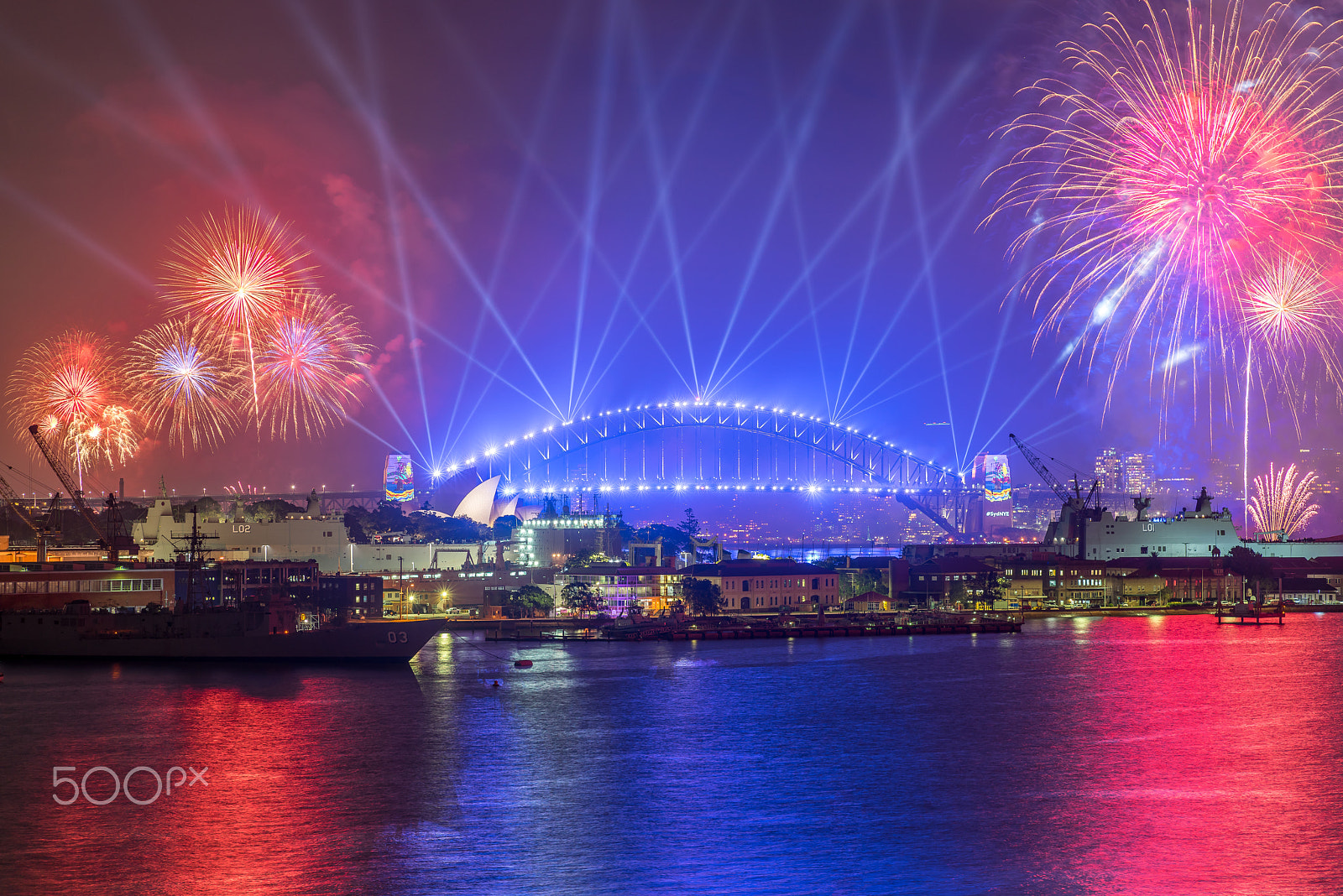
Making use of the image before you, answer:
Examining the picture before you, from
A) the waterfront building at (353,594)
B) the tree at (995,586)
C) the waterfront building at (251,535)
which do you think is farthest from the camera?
the tree at (995,586)

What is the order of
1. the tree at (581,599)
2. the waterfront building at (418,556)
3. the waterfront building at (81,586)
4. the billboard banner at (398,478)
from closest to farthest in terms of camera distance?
the waterfront building at (81,586)
the tree at (581,599)
the waterfront building at (418,556)
the billboard banner at (398,478)

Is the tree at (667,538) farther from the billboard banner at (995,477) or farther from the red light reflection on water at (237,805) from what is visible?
the red light reflection on water at (237,805)

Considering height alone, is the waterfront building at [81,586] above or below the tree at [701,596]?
above

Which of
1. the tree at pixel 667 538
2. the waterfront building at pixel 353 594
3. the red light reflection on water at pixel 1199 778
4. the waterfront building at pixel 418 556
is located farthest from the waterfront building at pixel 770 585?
the red light reflection on water at pixel 1199 778

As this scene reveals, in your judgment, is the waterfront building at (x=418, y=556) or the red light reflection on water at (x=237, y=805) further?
the waterfront building at (x=418, y=556)

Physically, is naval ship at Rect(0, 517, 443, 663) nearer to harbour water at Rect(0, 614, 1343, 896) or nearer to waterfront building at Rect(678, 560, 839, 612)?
harbour water at Rect(0, 614, 1343, 896)

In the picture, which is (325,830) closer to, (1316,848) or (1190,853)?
(1190,853)

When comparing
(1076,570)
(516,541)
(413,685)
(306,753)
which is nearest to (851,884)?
(306,753)
